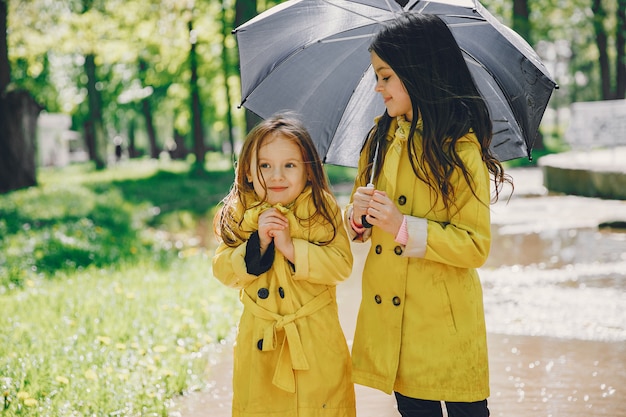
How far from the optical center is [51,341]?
14.5 ft

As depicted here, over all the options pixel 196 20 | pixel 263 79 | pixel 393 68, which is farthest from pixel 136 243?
pixel 196 20

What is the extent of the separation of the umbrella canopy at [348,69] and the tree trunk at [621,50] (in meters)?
23.8

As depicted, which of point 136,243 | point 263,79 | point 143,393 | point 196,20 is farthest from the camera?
point 196,20

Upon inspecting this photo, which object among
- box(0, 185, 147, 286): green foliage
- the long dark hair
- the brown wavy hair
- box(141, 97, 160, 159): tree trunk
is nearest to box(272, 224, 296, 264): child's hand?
the brown wavy hair

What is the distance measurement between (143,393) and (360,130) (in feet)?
6.06

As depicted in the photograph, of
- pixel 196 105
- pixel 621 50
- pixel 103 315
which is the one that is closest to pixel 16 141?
pixel 196 105

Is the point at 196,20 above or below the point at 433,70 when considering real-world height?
above

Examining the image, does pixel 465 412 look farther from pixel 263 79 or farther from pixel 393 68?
pixel 263 79

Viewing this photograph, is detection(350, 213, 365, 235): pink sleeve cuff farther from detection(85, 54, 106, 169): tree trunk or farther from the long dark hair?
detection(85, 54, 106, 169): tree trunk

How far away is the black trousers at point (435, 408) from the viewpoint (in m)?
2.56

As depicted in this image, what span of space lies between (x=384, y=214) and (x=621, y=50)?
31030mm

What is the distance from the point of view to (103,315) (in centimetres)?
512

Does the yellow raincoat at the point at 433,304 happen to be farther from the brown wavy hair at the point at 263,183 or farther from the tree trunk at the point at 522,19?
the tree trunk at the point at 522,19

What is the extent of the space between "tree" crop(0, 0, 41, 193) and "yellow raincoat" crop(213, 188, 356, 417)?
14.6 m
